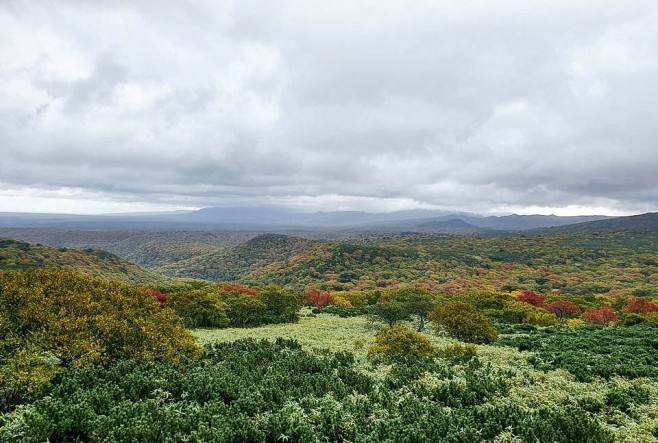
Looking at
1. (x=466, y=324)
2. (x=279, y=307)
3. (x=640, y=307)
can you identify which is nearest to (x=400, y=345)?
(x=466, y=324)

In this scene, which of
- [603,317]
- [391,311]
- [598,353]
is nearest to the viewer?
[598,353]

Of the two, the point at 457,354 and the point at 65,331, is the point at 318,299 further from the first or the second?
the point at 65,331

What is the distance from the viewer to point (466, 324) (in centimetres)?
3269

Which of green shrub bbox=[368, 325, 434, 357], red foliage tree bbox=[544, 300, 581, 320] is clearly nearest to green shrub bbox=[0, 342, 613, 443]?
green shrub bbox=[368, 325, 434, 357]

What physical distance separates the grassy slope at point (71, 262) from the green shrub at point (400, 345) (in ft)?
358

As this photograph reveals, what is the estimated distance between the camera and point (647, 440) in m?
11.8

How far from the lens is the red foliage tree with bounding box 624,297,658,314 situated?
54.7m

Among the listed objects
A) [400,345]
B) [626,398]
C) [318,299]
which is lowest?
[318,299]

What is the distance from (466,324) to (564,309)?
39.6 metres

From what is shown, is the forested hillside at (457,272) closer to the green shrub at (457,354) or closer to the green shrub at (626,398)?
the green shrub at (457,354)

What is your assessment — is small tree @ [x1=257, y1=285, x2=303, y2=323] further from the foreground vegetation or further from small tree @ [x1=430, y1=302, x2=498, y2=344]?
small tree @ [x1=430, y1=302, x2=498, y2=344]

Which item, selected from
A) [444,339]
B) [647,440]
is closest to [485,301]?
[444,339]

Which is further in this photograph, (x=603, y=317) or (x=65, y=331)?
(x=603, y=317)

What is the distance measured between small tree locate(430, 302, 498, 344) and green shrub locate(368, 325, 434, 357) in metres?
8.66
